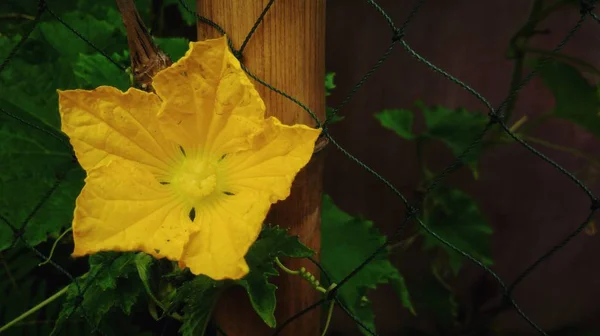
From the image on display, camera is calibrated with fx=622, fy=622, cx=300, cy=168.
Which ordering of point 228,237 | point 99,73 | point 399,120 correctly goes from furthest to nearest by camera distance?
point 399,120 → point 99,73 → point 228,237

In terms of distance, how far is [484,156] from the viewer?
137 centimetres

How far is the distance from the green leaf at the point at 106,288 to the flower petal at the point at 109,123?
13 centimetres

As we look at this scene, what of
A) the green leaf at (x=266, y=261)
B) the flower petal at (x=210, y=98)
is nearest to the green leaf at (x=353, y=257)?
the green leaf at (x=266, y=261)

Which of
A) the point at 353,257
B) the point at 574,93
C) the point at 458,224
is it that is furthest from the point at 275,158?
the point at 458,224

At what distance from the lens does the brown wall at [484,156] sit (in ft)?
4.07

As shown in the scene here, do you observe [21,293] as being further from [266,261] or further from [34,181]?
[266,261]

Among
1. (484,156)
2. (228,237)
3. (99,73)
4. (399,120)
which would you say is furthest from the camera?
(484,156)

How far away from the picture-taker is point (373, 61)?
1266 mm

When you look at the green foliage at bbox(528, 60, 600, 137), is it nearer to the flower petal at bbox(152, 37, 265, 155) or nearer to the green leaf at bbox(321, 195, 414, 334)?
the green leaf at bbox(321, 195, 414, 334)

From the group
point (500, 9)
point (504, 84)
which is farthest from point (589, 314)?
point (500, 9)

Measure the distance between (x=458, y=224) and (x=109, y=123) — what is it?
35.9 inches

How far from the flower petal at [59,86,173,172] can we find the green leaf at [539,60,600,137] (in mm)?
745

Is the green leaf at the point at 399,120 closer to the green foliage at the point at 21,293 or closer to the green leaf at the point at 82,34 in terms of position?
the green leaf at the point at 82,34

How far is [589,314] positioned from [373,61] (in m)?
0.84
